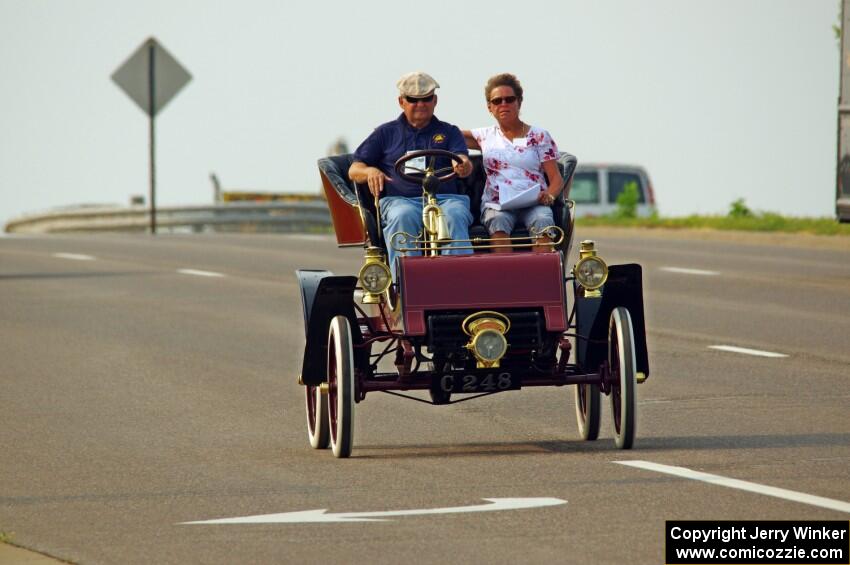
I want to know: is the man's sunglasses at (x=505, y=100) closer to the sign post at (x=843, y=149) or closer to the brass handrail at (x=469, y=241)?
the brass handrail at (x=469, y=241)

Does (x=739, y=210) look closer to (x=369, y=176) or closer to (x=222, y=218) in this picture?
(x=222, y=218)

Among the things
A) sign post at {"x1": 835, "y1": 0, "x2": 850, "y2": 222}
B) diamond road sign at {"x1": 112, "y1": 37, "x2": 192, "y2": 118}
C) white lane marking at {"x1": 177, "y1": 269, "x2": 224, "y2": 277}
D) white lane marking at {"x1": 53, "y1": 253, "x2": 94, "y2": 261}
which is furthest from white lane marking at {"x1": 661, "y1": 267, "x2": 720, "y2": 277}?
diamond road sign at {"x1": 112, "y1": 37, "x2": 192, "y2": 118}

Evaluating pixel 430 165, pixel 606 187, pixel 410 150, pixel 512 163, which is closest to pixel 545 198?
pixel 512 163

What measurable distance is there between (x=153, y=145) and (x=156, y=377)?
27.3 meters

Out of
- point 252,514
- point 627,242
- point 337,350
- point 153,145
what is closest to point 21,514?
point 252,514

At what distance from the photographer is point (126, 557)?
828 centimetres

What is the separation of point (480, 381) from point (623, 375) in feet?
2.46

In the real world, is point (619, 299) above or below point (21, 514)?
above

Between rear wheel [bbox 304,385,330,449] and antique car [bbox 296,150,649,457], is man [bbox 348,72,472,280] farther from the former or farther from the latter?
rear wheel [bbox 304,385,330,449]

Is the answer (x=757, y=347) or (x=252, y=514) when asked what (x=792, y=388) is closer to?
(x=757, y=347)

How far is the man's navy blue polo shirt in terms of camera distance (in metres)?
12.0

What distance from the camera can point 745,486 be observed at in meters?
9.62

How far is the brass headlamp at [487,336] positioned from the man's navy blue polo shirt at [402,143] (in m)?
1.21

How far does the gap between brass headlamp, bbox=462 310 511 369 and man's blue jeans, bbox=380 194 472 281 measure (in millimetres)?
569
